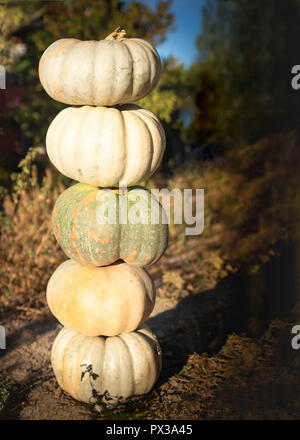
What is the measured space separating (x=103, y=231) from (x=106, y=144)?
1.73 ft

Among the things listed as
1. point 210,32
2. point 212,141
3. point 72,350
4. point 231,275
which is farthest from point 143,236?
point 210,32

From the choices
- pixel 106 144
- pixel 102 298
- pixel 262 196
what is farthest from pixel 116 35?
pixel 262 196

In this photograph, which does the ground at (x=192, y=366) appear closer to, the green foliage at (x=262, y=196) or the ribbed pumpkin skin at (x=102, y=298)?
the ribbed pumpkin skin at (x=102, y=298)

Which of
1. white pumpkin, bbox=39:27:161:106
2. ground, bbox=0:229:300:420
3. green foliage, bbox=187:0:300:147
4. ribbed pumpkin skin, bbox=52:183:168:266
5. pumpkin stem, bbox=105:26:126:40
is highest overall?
green foliage, bbox=187:0:300:147

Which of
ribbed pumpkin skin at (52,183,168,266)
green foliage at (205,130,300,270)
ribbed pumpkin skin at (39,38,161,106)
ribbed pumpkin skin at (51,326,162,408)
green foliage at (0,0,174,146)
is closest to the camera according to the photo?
ribbed pumpkin skin at (39,38,161,106)

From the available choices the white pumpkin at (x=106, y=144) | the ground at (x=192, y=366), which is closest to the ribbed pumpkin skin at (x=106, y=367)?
the ground at (x=192, y=366)

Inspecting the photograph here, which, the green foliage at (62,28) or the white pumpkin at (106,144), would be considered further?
the green foliage at (62,28)

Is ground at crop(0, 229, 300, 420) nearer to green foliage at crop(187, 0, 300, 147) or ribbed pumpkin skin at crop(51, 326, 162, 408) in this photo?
ribbed pumpkin skin at crop(51, 326, 162, 408)

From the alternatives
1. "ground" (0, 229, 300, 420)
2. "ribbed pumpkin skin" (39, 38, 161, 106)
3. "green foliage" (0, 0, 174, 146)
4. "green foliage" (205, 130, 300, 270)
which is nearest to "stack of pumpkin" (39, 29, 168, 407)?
"ribbed pumpkin skin" (39, 38, 161, 106)

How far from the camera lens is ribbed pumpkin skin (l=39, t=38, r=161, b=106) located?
2518 millimetres

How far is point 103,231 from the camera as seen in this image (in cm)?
266

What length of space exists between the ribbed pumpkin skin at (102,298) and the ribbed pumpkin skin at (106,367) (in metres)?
0.09

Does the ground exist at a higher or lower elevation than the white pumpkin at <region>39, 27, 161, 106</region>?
lower

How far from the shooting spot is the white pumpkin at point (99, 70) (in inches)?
99.1
